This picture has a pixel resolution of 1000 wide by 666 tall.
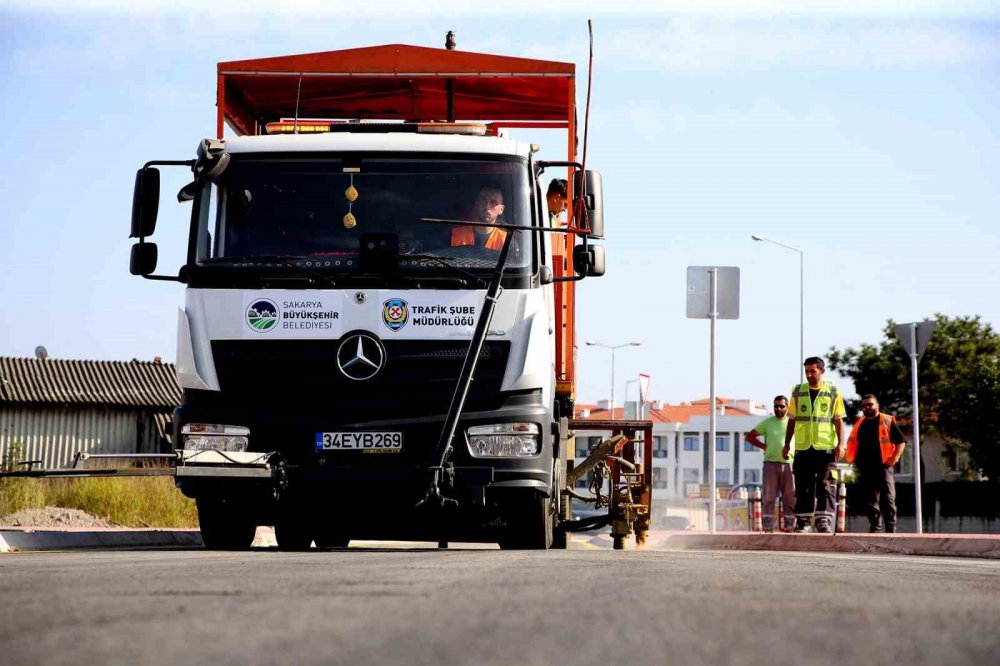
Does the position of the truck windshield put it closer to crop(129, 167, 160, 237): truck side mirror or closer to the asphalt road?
crop(129, 167, 160, 237): truck side mirror

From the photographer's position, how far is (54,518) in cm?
Answer: 1856

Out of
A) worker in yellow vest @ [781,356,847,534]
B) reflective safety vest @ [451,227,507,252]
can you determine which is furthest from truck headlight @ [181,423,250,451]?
worker in yellow vest @ [781,356,847,534]

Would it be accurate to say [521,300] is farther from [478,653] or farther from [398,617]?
[478,653]

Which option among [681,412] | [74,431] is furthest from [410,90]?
[681,412]

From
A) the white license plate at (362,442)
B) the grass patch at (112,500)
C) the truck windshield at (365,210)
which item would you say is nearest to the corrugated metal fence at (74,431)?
the grass patch at (112,500)

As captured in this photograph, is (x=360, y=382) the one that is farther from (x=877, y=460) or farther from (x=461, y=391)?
(x=877, y=460)

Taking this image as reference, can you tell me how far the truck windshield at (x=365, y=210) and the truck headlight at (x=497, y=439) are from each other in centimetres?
108

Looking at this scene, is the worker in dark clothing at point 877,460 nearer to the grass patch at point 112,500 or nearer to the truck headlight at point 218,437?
the grass patch at point 112,500

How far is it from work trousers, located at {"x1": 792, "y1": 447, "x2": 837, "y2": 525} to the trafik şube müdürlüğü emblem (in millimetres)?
7636

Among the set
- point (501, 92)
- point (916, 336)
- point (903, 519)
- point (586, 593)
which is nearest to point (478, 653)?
point (586, 593)

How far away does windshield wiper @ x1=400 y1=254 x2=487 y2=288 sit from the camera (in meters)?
9.98

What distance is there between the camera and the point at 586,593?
528 centimetres

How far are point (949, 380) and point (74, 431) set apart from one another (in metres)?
35.6

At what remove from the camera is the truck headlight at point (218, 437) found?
32.2 feet
